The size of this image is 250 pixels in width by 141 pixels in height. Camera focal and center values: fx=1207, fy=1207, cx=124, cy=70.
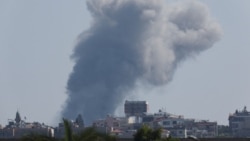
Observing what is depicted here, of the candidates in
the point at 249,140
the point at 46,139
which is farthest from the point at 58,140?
the point at 249,140

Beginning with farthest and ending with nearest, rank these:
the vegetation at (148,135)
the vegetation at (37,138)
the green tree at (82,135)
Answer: the vegetation at (148,135) < the vegetation at (37,138) < the green tree at (82,135)

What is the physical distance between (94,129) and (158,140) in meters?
6.35

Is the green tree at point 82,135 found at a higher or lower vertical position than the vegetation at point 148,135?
lower

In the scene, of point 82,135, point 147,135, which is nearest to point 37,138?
point 82,135

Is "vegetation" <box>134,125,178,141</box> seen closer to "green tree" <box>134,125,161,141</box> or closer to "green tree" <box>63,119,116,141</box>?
"green tree" <box>134,125,161,141</box>

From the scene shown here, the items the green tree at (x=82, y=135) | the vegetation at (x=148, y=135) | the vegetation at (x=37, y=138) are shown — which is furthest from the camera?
the vegetation at (x=148, y=135)

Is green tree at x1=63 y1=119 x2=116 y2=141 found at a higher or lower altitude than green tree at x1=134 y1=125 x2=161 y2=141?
lower

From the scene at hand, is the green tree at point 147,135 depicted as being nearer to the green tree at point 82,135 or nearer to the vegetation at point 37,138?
the green tree at point 82,135

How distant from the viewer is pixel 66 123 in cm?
3288

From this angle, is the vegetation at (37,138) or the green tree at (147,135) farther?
the green tree at (147,135)

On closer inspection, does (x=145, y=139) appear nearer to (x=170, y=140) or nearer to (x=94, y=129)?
(x=170, y=140)

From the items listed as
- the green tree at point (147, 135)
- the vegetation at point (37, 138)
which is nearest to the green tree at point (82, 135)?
the vegetation at point (37, 138)

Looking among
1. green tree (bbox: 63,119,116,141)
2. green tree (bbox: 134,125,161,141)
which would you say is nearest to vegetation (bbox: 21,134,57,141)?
green tree (bbox: 63,119,116,141)

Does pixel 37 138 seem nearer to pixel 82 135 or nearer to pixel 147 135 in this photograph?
pixel 82 135
